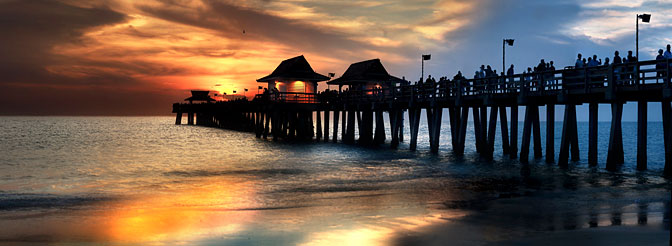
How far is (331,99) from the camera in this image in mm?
42188

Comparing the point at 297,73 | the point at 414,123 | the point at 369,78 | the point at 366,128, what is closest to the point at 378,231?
the point at 414,123

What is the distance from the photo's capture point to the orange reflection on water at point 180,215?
32.8 ft

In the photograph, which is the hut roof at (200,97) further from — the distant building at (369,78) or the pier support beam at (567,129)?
the pier support beam at (567,129)

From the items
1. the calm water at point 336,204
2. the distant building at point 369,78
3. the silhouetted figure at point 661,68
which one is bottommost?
the calm water at point 336,204

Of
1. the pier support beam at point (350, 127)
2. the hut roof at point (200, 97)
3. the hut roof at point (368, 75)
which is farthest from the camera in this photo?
the hut roof at point (200, 97)

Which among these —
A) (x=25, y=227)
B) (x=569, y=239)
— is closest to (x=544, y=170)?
(x=569, y=239)

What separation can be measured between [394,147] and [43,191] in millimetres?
21555

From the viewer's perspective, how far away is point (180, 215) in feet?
39.5

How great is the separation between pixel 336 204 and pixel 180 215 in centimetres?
363

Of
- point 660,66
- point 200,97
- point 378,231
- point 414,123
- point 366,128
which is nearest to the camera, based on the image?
point 378,231

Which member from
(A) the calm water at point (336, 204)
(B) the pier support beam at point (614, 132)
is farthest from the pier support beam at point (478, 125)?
(B) the pier support beam at point (614, 132)

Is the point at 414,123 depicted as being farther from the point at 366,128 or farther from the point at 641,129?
the point at 641,129

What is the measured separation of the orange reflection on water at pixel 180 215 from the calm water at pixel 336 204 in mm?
29

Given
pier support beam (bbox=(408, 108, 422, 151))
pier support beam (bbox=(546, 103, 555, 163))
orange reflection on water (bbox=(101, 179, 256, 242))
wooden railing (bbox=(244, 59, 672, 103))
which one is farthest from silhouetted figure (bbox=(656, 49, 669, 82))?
pier support beam (bbox=(408, 108, 422, 151))
